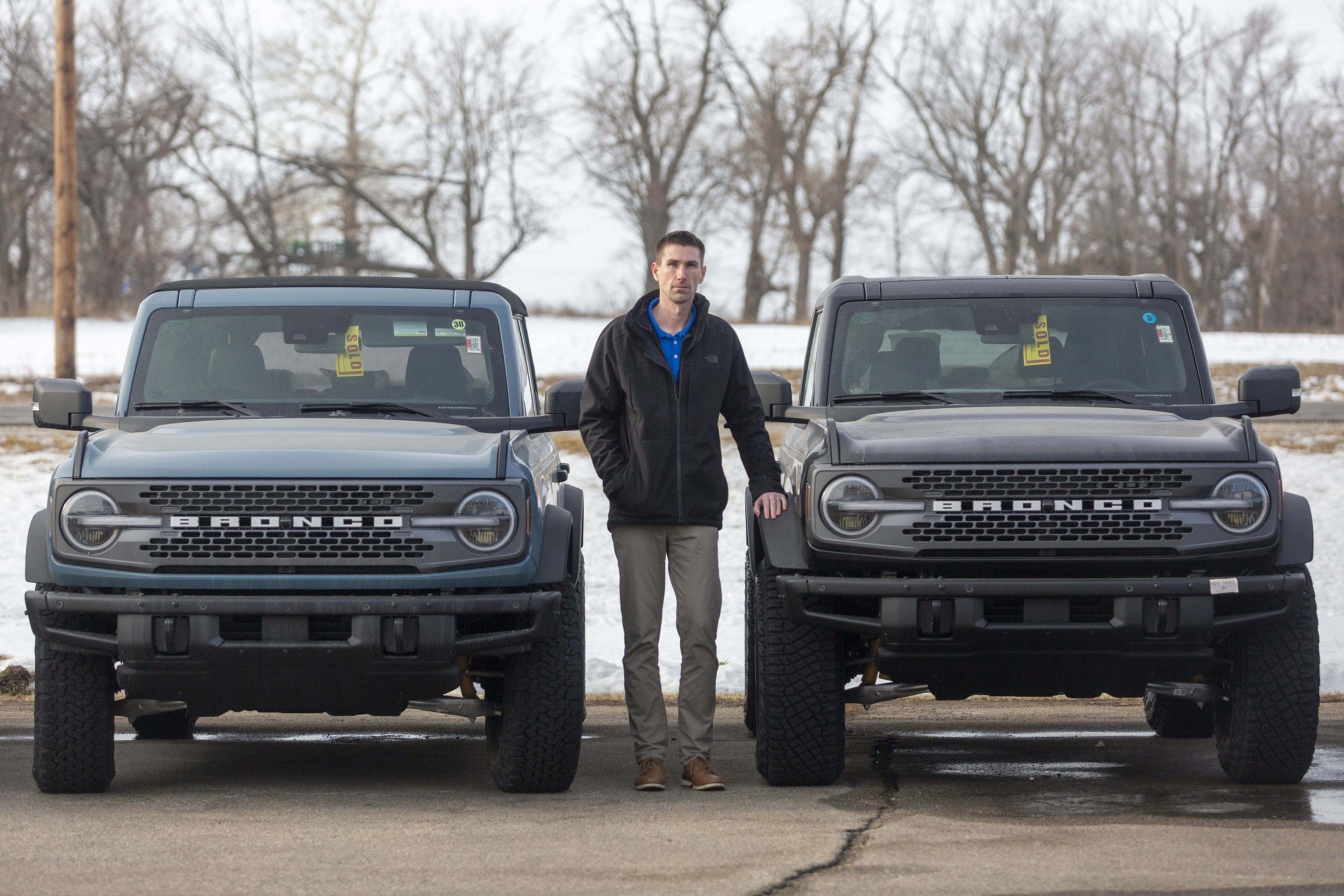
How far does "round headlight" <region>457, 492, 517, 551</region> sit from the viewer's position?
19.1 feet

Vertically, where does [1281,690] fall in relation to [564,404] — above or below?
below

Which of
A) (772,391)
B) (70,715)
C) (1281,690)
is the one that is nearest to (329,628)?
(70,715)

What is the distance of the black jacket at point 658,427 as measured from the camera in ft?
20.9

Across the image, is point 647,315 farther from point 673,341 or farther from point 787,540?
point 787,540

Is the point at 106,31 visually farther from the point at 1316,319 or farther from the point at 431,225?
the point at 1316,319

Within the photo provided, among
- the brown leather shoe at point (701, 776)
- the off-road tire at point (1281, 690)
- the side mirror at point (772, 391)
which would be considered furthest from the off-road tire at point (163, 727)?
the off-road tire at point (1281, 690)

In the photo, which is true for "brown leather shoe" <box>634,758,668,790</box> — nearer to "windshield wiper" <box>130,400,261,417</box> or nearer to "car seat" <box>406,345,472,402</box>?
"car seat" <box>406,345,472,402</box>

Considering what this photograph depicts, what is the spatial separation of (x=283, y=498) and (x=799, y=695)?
6.46ft

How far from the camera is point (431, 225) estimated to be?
45.2 meters

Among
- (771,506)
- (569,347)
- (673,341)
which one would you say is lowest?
(771,506)

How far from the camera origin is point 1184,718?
8.05m

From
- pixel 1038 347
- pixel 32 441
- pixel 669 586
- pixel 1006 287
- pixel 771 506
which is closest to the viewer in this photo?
pixel 771 506

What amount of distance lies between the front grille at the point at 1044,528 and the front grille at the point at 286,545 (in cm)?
176

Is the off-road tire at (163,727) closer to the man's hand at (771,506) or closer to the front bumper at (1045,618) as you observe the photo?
the man's hand at (771,506)
